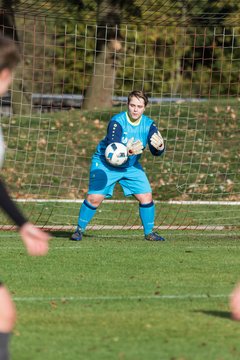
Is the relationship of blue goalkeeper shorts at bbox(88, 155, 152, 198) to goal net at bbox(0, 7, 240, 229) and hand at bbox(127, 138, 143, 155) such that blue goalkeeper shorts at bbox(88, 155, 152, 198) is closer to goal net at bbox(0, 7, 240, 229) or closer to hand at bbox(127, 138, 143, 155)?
hand at bbox(127, 138, 143, 155)

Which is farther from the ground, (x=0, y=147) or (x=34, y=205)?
(x=0, y=147)

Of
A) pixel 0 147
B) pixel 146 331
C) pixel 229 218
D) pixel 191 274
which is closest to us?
pixel 0 147

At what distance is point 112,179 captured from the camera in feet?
38.9

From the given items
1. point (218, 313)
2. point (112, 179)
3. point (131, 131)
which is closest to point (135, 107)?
point (131, 131)

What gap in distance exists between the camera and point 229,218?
49.6 ft

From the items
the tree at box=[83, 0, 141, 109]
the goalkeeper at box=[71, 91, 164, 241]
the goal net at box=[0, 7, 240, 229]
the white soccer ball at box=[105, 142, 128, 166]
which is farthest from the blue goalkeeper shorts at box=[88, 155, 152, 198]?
the tree at box=[83, 0, 141, 109]

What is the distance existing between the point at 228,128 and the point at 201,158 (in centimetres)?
213

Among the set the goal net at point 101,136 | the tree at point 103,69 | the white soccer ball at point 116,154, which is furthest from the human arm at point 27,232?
the tree at point 103,69

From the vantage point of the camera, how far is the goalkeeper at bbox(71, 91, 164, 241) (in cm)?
1174

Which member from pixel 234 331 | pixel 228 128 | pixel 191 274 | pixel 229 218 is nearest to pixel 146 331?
pixel 234 331

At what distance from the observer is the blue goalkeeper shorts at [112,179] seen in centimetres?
1182

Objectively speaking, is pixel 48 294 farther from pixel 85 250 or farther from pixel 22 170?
pixel 22 170

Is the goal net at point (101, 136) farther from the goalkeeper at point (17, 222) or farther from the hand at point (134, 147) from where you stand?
the goalkeeper at point (17, 222)

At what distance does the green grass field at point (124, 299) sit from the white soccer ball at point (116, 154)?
0.90 m
